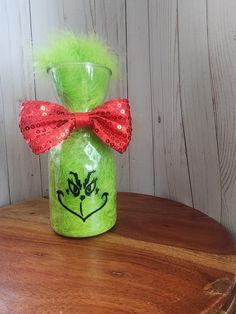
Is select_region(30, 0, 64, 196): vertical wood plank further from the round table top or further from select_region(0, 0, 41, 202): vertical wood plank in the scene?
the round table top

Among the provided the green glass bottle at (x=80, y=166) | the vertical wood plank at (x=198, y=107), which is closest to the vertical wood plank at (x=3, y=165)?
the green glass bottle at (x=80, y=166)

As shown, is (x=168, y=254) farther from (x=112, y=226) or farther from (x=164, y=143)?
(x=164, y=143)

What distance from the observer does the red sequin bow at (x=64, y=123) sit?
479 mm

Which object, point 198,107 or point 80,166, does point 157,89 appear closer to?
point 198,107

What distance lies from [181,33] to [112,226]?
500 mm

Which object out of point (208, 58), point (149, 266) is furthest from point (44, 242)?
point (208, 58)

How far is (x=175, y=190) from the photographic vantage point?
0.78 metres

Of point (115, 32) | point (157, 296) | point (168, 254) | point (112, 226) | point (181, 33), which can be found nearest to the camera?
point (157, 296)

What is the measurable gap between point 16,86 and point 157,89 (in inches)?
16.1

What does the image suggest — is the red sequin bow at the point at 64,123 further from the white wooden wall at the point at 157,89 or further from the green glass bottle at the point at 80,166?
the white wooden wall at the point at 157,89

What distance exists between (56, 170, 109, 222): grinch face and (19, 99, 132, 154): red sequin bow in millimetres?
71

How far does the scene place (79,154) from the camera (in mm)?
504

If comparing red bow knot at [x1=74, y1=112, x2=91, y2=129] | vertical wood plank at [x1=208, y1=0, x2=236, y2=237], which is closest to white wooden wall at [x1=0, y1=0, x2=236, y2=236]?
vertical wood plank at [x1=208, y1=0, x2=236, y2=237]

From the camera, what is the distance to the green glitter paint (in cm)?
50
